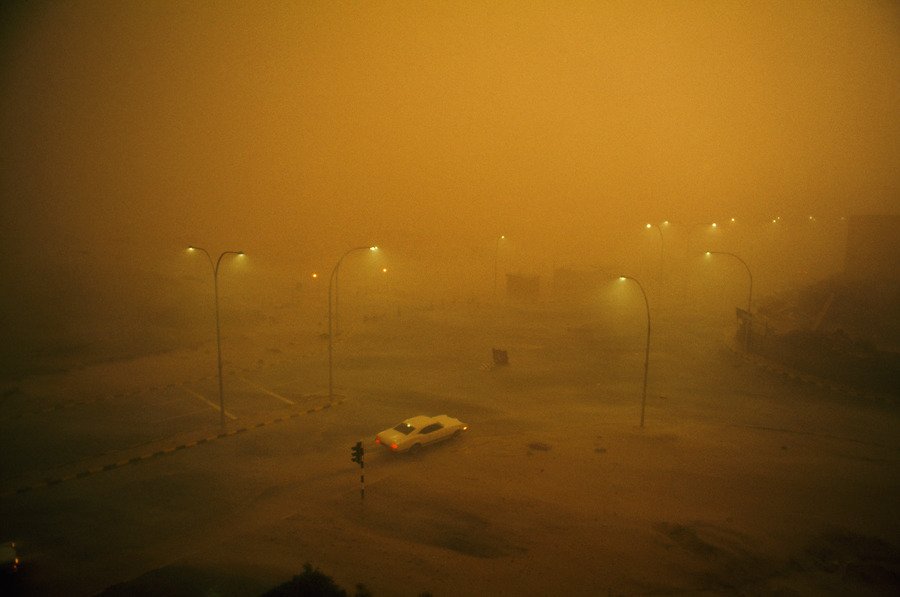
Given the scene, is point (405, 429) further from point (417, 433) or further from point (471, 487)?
point (471, 487)

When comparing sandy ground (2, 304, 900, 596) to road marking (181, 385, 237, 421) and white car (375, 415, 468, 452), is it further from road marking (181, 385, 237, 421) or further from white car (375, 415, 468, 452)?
white car (375, 415, 468, 452)

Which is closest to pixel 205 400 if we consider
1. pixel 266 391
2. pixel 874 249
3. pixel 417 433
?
pixel 266 391

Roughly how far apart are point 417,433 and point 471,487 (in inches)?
143

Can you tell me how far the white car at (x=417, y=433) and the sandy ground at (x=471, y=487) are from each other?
48cm

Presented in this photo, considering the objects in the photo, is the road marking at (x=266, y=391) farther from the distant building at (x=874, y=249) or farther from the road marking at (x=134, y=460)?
the distant building at (x=874, y=249)

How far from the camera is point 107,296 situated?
53.0m

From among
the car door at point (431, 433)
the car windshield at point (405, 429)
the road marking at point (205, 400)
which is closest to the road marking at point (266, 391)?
the road marking at point (205, 400)

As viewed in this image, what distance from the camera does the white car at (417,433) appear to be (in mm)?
19141

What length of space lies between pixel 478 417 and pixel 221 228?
3821 inches

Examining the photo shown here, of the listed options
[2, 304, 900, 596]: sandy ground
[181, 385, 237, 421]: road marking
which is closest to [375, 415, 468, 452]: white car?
[2, 304, 900, 596]: sandy ground

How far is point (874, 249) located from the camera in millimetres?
46156

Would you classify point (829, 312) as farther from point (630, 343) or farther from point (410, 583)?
point (410, 583)

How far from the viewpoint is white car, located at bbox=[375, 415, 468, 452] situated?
62.8 feet

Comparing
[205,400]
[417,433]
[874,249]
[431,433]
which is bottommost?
[205,400]
